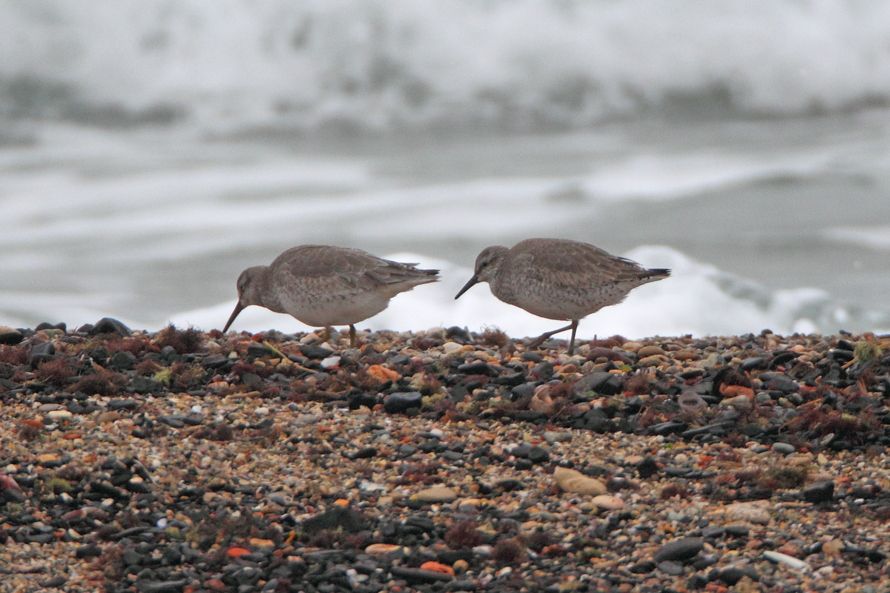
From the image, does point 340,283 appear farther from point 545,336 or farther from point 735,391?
point 735,391

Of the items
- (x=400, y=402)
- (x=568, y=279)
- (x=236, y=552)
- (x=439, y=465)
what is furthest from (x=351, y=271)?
(x=236, y=552)

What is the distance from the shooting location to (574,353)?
1323 cm

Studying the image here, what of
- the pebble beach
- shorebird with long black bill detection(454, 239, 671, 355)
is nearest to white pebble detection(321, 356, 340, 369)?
the pebble beach

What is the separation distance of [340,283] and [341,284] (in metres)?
0.02

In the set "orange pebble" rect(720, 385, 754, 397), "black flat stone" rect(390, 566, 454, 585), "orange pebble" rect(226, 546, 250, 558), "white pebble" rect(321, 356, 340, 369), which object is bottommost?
"black flat stone" rect(390, 566, 454, 585)

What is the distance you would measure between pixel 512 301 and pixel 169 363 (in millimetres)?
3645

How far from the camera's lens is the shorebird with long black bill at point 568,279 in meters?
13.7

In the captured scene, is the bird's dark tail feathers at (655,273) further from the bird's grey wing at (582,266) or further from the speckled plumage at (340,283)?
the speckled plumage at (340,283)

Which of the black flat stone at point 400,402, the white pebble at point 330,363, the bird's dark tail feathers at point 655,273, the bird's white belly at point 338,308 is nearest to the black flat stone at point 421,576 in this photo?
the black flat stone at point 400,402

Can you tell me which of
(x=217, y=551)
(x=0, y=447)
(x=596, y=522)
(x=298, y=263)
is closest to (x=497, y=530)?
(x=596, y=522)

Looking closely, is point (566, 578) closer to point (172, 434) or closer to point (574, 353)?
point (172, 434)

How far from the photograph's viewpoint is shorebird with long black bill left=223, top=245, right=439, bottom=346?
13.3 metres

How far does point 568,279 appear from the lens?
13688 mm

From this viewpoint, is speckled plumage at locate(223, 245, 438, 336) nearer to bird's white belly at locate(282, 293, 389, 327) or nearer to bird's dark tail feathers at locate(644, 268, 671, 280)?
bird's white belly at locate(282, 293, 389, 327)
